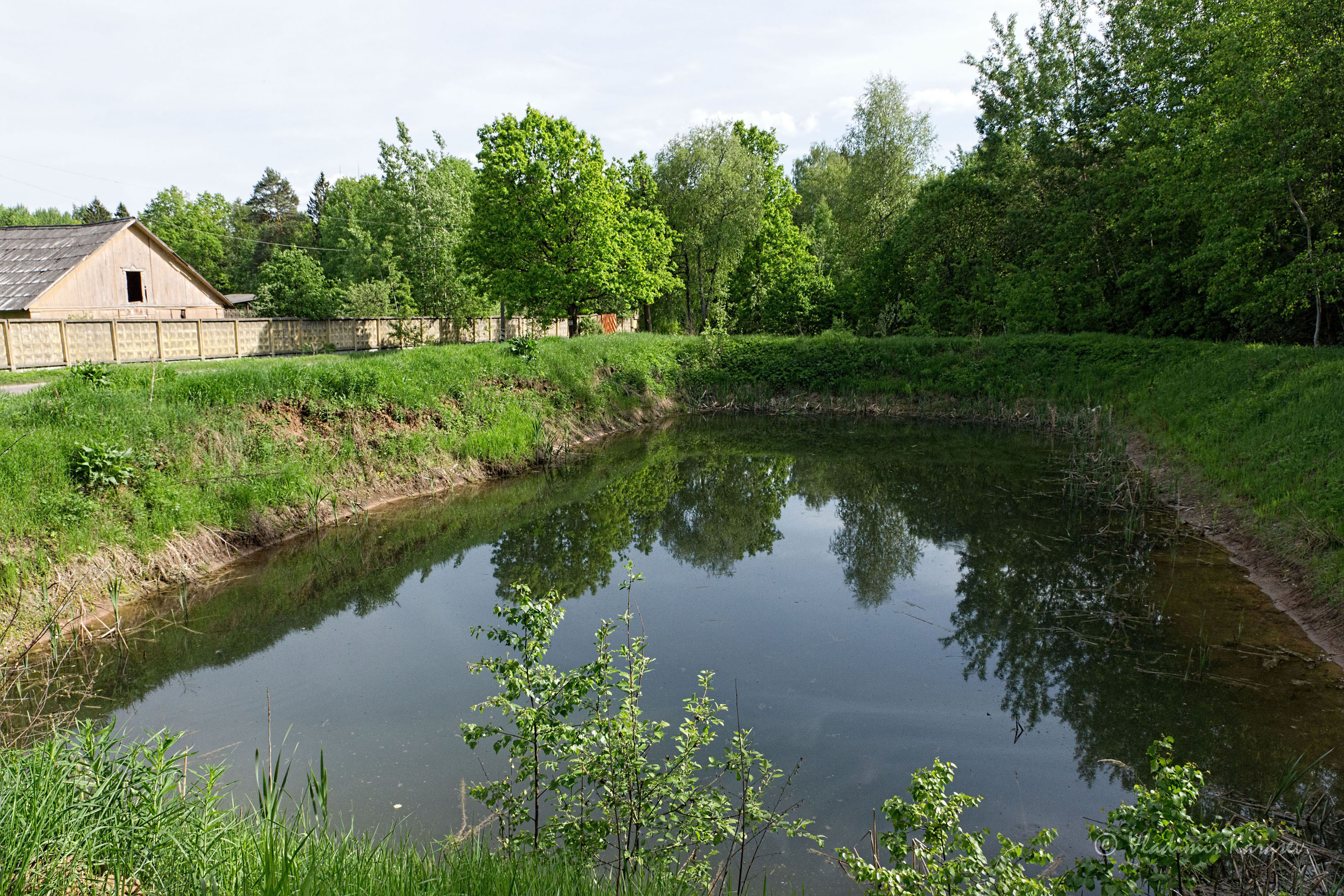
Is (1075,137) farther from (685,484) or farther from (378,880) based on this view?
(378,880)

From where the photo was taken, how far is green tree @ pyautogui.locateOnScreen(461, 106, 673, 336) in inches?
997

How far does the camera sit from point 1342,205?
14672 mm

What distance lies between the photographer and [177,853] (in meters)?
3.21

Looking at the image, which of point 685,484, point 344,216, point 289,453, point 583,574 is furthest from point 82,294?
point 344,216

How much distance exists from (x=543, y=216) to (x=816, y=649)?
21.1 metres

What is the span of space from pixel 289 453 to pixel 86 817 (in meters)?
8.92

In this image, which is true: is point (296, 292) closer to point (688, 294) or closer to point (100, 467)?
point (688, 294)

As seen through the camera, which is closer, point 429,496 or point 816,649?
point 816,649

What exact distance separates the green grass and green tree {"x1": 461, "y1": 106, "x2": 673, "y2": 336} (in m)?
22.8

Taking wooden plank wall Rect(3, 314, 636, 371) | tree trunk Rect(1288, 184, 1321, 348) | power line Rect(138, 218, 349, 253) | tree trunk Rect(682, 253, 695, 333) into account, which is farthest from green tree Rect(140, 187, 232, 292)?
tree trunk Rect(1288, 184, 1321, 348)

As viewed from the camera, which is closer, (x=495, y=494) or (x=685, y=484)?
(x=495, y=494)

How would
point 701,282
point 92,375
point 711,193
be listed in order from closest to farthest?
point 92,375 → point 711,193 → point 701,282

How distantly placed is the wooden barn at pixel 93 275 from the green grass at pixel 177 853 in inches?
1084

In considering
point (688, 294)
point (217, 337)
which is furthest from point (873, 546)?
point (688, 294)
